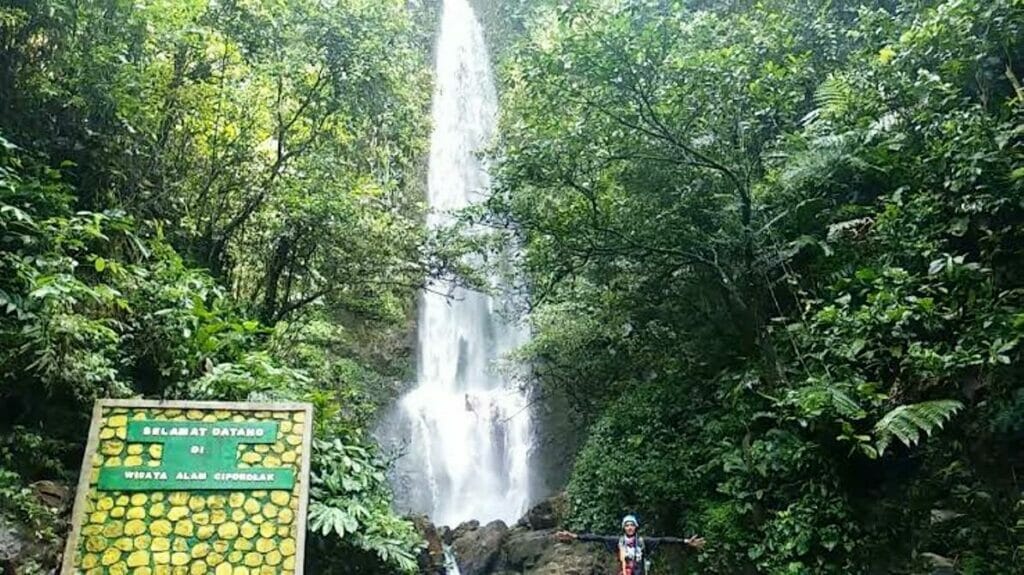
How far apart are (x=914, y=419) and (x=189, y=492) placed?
15.1ft

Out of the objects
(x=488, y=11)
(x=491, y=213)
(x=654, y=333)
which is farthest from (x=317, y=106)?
(x=488, y=11)

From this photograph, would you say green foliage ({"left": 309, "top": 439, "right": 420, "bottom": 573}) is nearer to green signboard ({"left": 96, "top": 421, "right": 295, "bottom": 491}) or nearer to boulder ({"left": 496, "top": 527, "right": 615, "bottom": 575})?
green signboard ({"left": 96, "top": 421, "right": 295, "bottom": 491})

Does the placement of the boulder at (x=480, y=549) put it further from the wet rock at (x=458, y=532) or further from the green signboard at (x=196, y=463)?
the green signboard at (x=196, y=463)

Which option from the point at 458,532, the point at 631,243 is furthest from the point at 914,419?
the point at 458,532

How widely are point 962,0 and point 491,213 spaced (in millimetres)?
5110

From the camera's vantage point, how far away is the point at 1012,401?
4.43m

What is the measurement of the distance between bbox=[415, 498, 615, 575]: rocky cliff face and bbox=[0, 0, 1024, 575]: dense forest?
541mm

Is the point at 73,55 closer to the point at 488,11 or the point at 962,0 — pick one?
the point at 962,0

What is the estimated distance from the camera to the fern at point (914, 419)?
14.7ft

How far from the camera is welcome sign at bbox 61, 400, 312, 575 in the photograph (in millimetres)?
3754

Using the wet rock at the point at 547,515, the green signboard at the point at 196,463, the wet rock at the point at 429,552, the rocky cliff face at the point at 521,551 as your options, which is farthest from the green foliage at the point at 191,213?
the wet rock at the point at 547,515

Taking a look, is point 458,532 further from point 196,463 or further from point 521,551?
point 196,463

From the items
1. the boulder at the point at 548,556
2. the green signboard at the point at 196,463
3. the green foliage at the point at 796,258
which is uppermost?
the green foliage at the point at 796,258

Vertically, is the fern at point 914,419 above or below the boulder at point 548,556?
above
